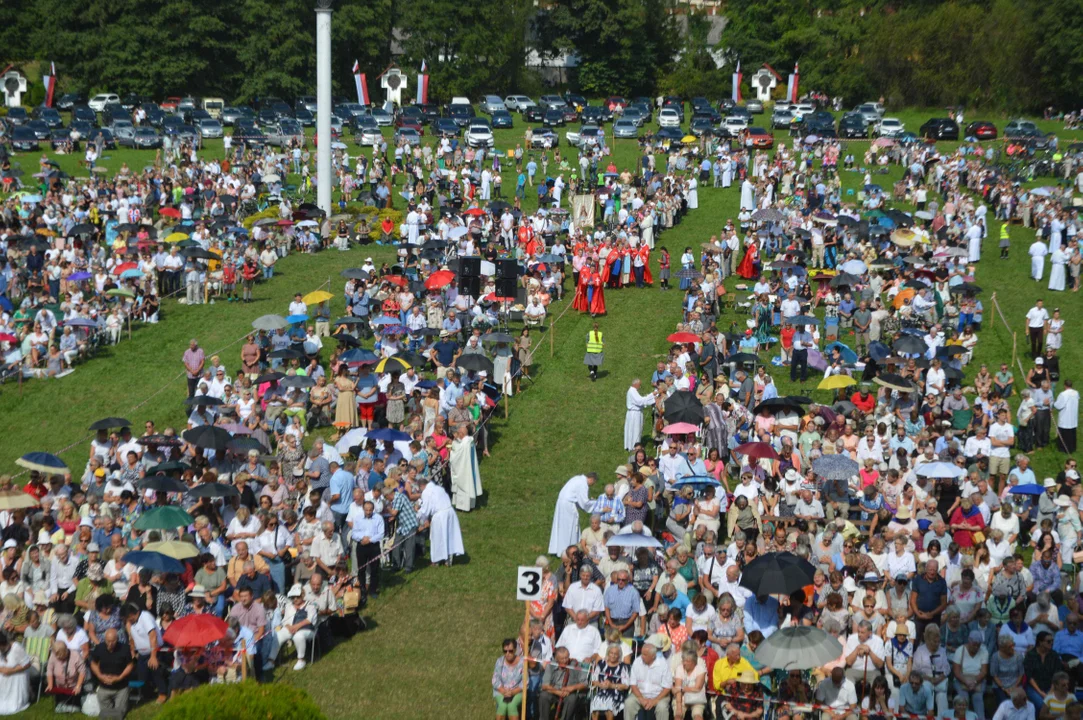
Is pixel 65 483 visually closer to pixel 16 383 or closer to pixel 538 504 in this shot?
pixel 538 504

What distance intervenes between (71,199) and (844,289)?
77.8ft

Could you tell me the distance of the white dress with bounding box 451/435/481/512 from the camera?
67.9ft

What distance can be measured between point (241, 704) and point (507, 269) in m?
19.2

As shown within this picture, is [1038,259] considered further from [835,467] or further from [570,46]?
[570,46]

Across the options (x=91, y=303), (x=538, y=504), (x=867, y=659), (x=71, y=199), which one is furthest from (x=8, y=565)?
(x=71, y=199)

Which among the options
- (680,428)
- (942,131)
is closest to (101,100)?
(942,131)

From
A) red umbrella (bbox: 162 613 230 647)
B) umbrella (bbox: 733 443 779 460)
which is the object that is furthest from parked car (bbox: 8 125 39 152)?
red umbrella (bbox: 162 613 230 647)

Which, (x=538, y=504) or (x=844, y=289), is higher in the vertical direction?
(x=844, y=289)

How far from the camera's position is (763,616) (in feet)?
50.8

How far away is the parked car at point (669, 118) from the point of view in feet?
208

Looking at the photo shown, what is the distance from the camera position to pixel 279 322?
1069 inches

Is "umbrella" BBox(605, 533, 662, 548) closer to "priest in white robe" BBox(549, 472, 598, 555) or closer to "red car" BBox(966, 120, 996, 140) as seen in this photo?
"priest in white robe" BBox(549, 472, 598, 555)

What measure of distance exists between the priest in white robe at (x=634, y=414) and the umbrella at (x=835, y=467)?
444 cm

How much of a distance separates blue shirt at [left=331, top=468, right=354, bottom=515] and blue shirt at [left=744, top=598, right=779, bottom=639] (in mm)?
6291
